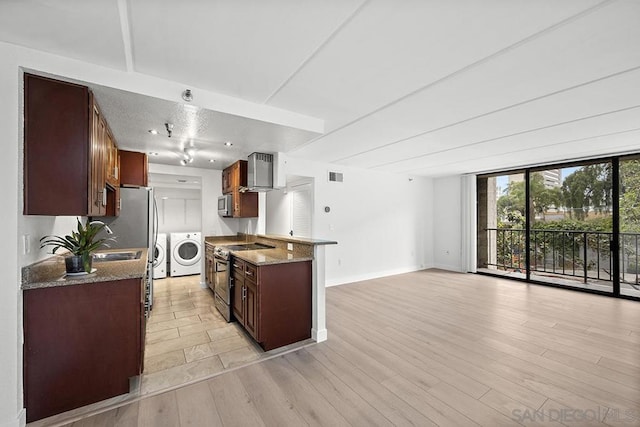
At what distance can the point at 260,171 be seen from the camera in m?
4.05

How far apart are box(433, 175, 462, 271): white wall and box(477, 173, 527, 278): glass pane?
45cm

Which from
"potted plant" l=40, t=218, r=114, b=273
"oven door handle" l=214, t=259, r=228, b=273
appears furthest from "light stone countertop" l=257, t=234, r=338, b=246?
"potted plant" l=40, t=218, r=114, b=273

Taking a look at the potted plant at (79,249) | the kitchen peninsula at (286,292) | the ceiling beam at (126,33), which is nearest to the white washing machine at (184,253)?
the kitchen peninsula at (286,292)

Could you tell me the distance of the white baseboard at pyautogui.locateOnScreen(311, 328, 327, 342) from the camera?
2.99 meters

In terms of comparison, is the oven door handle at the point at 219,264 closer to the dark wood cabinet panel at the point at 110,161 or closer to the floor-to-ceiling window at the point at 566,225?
the dark wood cabinet panel at the point at 110,161

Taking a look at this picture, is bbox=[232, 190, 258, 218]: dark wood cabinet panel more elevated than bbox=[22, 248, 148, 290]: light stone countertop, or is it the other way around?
bbox=[232, 190, 258, 218]: dark wood cabinet panel

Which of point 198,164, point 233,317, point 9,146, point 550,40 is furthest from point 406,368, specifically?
point 198,164

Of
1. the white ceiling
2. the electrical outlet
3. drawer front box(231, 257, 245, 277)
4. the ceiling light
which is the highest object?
the white ceiling

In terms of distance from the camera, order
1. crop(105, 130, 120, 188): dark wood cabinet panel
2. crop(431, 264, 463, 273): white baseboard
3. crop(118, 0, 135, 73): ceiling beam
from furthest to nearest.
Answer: crop(431, 264, 463, 273): white baseboard → crop(105, 130, 120, 188): dark wood cabinet panel → crop(118, 0, 135, 73): ceiling beam

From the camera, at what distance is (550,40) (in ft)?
5.53

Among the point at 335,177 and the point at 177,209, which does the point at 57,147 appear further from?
the point at 177,209

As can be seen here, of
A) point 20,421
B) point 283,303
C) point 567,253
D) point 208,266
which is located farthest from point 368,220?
point 20,421

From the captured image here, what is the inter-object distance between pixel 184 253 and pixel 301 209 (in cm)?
284

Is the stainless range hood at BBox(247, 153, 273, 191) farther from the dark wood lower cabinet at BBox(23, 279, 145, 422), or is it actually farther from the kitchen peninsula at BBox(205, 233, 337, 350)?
the dark wood lower cabinet at BBox(23, 279, 145, 422)
